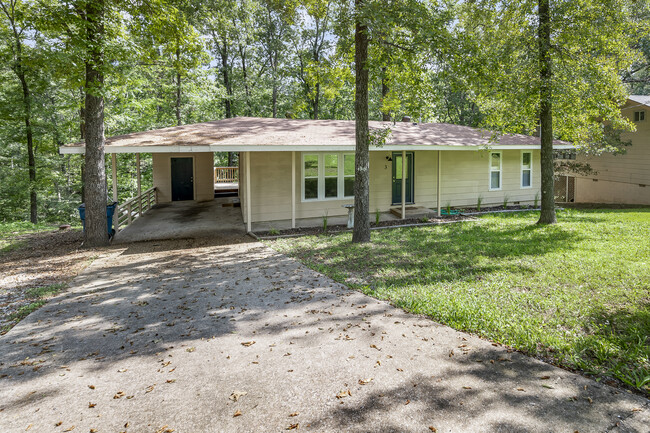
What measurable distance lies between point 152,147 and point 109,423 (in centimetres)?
762

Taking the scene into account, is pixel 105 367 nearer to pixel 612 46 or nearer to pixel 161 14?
pixel 161 14

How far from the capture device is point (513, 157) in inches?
624

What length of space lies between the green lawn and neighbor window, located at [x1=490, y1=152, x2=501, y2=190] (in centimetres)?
511

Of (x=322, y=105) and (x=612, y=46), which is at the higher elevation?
(x=322, y=105)

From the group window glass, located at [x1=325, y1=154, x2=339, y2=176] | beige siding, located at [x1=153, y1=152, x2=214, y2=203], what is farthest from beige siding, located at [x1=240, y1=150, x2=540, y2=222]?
beige siding, located at [x1=153, y1=152, x2=214, y2=203]

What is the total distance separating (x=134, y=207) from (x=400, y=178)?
30.5 feet

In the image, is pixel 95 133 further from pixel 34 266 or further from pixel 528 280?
pixel 528 280

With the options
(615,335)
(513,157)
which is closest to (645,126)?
(513,157)

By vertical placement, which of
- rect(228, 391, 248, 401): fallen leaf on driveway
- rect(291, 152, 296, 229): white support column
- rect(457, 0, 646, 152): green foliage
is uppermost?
rect(457, 0, 646, 152): green foliage

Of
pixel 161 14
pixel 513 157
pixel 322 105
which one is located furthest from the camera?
pixel 322 105

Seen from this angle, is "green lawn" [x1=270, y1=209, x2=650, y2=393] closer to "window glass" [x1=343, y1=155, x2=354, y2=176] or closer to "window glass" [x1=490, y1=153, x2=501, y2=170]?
"window glass" [x1=343, y1=155, x2=354, y2=176]

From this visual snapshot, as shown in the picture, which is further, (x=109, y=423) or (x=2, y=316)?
(x=2, y=316)

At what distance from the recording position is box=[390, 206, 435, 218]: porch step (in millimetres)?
13219

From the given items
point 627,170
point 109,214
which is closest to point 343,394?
point 109,214
